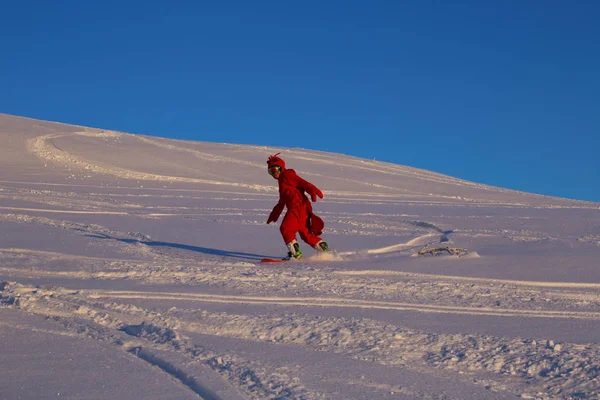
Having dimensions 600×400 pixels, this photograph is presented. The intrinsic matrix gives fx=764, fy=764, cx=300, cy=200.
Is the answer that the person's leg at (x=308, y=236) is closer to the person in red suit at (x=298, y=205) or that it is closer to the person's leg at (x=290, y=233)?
the person in red suit at (x=298, y=205)

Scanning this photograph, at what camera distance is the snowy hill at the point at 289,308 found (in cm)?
446

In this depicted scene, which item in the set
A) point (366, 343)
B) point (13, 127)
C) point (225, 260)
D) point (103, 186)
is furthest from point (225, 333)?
point (13, 127)

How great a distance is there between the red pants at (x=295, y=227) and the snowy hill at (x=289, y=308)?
1.31 ft

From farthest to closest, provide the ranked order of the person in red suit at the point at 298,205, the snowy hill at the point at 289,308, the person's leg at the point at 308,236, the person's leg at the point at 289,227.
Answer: the person's leg at the point at 308,236, the person in red suit at the point at 298,205, the person's leg at the point at 289,227, the snowy hill at the point at 289,308

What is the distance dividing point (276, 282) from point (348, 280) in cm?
76

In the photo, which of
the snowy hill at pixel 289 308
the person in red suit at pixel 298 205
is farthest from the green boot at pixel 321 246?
the snowy hill at pixel 289 308

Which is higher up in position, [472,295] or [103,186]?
[103,186]

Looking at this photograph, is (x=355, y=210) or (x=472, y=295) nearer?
(x=472, y=295)

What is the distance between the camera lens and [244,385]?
432 cm

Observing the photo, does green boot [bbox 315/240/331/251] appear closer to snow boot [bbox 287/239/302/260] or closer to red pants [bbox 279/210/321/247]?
red pants [bbox 279/210/321/247]

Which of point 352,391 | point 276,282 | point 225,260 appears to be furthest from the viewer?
point 225,260

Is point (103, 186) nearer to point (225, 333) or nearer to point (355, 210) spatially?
point (355, 210)

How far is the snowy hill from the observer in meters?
4.46

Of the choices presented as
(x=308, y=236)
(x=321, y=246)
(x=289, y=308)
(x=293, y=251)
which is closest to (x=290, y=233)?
(x=293, y=251)
